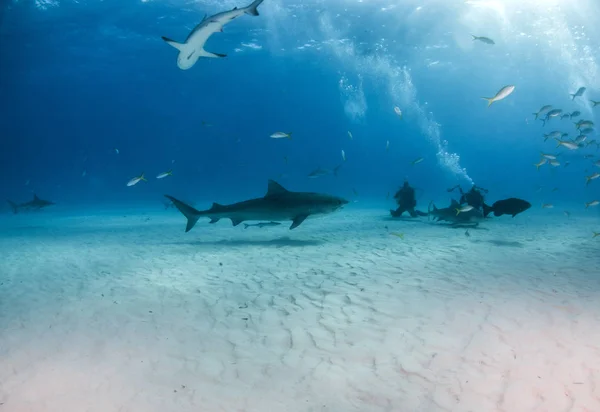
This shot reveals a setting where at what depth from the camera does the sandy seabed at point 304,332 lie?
3.47m

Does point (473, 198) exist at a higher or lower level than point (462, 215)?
higher

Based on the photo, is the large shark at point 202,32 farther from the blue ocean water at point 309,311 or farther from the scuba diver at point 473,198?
the scuba diver at point 473,198

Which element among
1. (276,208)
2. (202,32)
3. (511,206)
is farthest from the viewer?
(511,206)

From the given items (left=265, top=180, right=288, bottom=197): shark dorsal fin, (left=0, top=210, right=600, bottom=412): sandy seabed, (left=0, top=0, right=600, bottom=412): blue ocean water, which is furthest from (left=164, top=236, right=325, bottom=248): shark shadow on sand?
(left=265, top=180, right=288, bottom=197): shark dorsal fin

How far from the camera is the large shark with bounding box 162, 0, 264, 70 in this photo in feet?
15.7

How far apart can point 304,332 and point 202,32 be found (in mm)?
4606

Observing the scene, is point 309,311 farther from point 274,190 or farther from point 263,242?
point 263,242

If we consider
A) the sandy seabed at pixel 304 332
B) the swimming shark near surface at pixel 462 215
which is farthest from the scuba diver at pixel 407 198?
the sandy seabed at pixel 304 332

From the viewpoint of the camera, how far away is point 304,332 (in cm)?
481

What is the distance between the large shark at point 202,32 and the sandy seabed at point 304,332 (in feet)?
13.4

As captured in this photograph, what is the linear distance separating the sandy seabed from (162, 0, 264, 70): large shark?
4083mm

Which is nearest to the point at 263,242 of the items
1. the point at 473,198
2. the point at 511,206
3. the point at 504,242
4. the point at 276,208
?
the point at 276,208

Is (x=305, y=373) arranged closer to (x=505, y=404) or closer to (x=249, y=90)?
(x=505, y=404)

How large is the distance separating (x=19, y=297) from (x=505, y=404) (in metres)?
7.76
